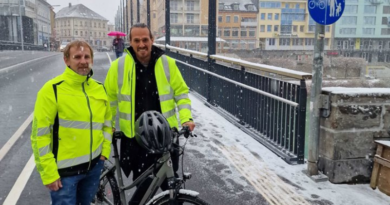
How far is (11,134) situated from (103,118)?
545 centimetres

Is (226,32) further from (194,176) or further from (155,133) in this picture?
(155,133)

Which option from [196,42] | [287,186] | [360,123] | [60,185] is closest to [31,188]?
[60,185]

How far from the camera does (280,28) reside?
9694cm

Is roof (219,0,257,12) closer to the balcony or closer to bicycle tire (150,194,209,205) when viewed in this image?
the balcony

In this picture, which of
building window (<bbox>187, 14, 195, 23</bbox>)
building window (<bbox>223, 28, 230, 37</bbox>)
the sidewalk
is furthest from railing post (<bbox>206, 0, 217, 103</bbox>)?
building window (<bbox>223, 28, 230, 37</bbox>)

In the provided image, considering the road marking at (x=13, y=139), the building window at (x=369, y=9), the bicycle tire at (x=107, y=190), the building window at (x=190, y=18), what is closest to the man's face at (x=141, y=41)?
the bicycle tire at (x=107, y=190)

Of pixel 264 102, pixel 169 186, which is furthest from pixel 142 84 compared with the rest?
pixel 264 102

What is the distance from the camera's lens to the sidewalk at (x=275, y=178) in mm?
4570

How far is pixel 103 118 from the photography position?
2955 mm

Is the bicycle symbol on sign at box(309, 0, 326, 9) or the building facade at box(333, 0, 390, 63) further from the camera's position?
the building facade at box(333, 0, 390, 63)

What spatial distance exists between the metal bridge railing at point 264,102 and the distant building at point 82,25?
405ft

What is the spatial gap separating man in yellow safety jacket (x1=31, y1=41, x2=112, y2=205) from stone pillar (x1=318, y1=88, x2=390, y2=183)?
3243 mm

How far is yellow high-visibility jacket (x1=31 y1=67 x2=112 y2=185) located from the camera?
2627 mm

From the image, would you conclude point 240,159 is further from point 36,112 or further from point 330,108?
point 36,112
